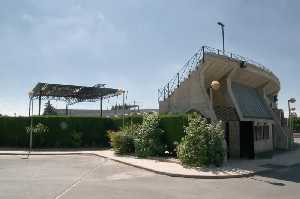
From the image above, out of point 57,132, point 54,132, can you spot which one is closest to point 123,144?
point 57,132

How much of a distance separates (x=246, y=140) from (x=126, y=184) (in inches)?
496

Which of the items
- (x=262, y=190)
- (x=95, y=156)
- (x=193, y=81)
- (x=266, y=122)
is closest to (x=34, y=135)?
(x=95, y=156)

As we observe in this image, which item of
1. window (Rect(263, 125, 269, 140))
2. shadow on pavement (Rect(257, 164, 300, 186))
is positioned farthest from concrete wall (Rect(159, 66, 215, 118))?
window (Rect(263, 125, 269, 140))

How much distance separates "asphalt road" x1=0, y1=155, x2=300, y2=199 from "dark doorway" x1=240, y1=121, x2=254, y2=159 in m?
5.16

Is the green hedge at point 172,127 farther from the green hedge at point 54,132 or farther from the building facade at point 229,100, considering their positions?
→ the green hedge at point 54,132

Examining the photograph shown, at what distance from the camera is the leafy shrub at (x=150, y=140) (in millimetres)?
22031

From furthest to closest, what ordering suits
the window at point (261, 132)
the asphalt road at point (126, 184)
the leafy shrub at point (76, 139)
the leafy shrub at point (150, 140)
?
the leafy shrub at point (76, 139) → the window at point (261, 132) → the leafy shrub at point (150, 140) → the asphalt road at point (126, 184)

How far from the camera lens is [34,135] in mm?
29781

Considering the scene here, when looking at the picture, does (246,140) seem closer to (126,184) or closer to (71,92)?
(126,184)

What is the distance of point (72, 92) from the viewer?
4428cm

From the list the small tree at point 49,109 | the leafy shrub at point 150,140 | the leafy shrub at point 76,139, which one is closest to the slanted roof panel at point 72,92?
the leafy shrub at point 76,139

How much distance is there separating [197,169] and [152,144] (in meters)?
5.26

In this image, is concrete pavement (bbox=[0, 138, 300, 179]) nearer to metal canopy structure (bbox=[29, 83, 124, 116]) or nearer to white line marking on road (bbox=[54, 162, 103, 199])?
white line marking on road (bbox=[54, 162, 103, 199])

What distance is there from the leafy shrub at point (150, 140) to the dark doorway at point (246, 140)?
18.5 feet
